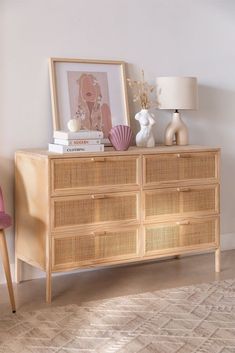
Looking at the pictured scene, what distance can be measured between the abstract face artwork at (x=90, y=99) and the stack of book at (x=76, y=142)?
1.15 ft

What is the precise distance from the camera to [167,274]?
4.05 meters

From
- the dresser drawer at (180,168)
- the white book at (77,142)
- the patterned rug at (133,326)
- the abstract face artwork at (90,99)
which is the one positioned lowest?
the patterned rug at (133,326)

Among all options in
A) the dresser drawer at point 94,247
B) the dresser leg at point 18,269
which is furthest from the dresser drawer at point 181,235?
the dresser leg at point 18,269

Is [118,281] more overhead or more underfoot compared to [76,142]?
more underfoot

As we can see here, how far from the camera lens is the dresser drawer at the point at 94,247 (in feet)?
11.5

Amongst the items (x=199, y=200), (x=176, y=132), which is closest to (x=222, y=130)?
(x=176, y=132)

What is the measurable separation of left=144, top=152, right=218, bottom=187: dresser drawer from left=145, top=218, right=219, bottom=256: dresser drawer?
271mm

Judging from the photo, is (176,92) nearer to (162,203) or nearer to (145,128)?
(145,128)

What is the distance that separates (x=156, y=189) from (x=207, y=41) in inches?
54.0

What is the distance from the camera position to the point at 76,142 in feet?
11.7

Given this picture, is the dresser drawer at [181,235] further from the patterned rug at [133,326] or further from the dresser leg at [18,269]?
the dresser leg at [18,269]

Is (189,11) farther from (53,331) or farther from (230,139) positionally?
(53,331)

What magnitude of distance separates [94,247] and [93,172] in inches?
17.5

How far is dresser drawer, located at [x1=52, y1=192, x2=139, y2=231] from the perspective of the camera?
3502 mm
